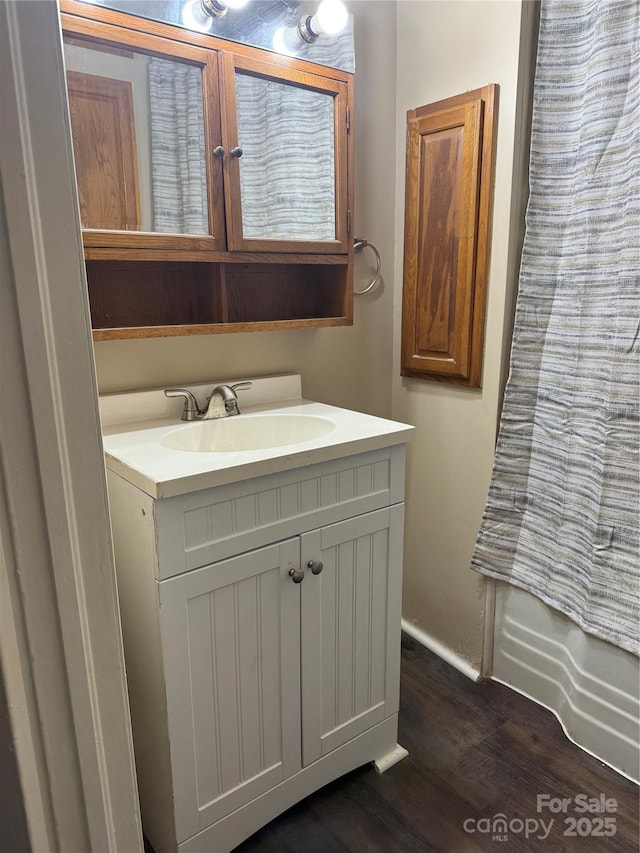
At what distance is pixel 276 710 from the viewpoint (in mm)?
1295

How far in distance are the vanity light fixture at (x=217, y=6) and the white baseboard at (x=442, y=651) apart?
6.14 feet

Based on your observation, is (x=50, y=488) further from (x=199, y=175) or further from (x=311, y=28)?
(x=311, y=28)

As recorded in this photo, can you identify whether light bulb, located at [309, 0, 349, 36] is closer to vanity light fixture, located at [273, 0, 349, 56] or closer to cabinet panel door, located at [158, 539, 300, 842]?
vanity light fixture, located at [273, 0, 349, 56]

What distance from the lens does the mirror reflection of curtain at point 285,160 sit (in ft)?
4.74

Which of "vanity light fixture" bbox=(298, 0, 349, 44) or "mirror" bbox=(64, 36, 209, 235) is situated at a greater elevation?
"vanity light fixture" bbox=(298, 0, 349, 44)

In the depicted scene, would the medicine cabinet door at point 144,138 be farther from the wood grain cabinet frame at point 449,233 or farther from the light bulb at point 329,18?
the wood grain cabinet frame at point 449,233

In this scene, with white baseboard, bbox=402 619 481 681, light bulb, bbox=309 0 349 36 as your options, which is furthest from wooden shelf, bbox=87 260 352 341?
white baseboard, bbox=402 619 481 681

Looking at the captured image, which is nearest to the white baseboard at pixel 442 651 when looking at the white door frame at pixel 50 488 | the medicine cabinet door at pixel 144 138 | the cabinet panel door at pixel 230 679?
the cabinet panel door at pixel 230 679

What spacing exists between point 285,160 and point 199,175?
0.83 feet

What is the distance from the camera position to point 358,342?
1924mm

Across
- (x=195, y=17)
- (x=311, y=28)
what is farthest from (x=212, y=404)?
(x=311, y=28)

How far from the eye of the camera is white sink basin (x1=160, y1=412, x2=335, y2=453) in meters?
1.47

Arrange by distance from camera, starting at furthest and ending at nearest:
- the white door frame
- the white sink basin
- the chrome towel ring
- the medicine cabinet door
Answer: the chrome towel ring → the white sink basin → the medicine cabinet door → the white door frame

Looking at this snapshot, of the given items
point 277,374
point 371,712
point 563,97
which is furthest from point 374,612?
point 563,97
